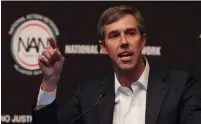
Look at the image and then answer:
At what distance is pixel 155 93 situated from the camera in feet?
4.46

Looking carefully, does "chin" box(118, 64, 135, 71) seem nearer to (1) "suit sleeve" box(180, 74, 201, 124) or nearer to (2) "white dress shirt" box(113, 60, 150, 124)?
(2) "white dress shirt" box(113, 60, 150, 124)

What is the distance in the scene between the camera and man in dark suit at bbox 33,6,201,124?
1300mm

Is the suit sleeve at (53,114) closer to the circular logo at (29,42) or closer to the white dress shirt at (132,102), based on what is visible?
the white dress shirt at (132,102)

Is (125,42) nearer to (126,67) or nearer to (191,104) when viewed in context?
(126,67)

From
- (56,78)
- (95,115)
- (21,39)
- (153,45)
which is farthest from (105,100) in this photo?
(21,39)

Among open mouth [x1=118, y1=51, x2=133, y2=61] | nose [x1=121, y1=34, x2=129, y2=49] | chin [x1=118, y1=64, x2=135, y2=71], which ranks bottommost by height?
chin [x1=118, y1=64, x2=135, y2=71]

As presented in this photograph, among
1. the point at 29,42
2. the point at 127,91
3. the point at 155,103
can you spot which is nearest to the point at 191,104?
the point at 155,103

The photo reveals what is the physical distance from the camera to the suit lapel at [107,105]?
1.38 meters

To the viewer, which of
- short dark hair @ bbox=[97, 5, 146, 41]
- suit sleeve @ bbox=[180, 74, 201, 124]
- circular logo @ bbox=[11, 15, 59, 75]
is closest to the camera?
suit sleeve @ bbox=[180, 74, 201, 124]

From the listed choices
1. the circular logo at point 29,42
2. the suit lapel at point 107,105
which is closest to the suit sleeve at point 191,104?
the suit lapel at point 107,105

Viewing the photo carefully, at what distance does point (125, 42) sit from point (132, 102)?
0.22m

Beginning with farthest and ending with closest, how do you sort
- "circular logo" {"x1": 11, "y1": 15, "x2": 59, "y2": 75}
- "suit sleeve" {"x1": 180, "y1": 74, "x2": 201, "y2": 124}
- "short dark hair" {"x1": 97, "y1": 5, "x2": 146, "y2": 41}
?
"circular logo" {"x1": 11, "y1": 15, "x2": 59, "y2": 75}, "short dark hair" {"x1": 97, "y1": 5, "x2": 146, "y2": 41}, "suit sleeve" {"x1": 180, "y1": 74, "x2": 201, "y2": 124}

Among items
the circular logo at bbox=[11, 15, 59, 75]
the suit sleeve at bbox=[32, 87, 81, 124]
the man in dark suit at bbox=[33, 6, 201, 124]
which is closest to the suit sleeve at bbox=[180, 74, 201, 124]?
the man in dark suit at bbox=[33, 6, 201, 124]

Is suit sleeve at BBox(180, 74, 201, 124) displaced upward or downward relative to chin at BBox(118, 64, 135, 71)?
downward
